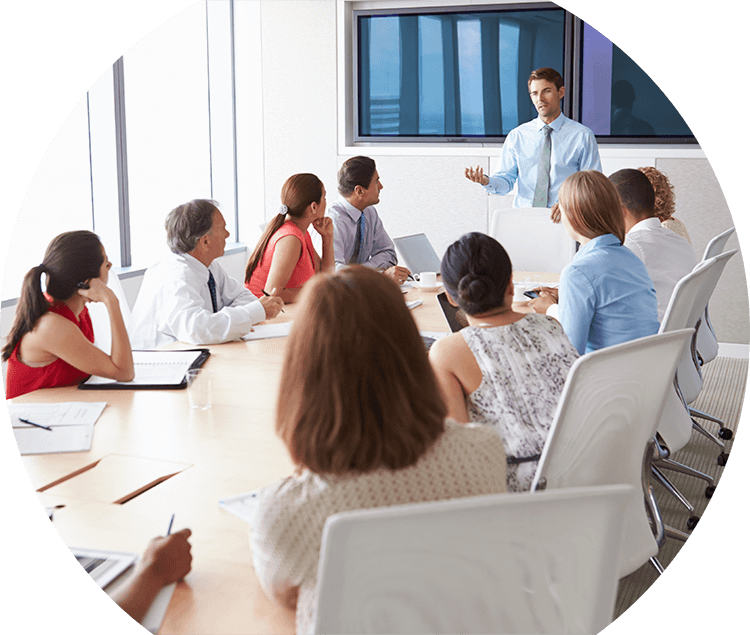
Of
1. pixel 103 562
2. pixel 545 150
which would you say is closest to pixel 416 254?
pixel 545 150

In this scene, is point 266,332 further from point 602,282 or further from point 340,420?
point 340,420

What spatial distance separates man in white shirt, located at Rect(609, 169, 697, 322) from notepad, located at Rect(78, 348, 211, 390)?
1.83 meters

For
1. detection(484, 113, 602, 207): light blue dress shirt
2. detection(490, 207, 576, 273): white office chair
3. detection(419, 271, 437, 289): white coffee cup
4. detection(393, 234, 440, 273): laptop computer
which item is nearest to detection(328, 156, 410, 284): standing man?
detection(393, 234, 440, 273): laptop computer

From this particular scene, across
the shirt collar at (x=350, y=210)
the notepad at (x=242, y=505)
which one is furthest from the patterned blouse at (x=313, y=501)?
the shirt collar at (x=350, y=210)

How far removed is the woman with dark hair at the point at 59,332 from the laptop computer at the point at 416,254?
204cm

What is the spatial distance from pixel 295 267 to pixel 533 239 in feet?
5.45

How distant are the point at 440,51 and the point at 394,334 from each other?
523 centimetres

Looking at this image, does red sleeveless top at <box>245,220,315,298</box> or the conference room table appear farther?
red sleeveless top at <box>245,220,315,298</box>

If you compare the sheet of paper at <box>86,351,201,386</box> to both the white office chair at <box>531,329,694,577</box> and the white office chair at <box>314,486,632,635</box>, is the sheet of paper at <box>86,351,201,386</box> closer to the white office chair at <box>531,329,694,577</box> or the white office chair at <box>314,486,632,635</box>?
the white office chair at <box>531,329,694,577</box>

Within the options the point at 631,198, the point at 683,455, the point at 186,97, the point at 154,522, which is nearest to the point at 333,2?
the point at 186,97

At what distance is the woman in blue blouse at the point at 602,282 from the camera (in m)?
2.41

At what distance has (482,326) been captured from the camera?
5.79 feet

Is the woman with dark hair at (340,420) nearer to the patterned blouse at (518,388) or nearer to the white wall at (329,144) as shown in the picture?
the patterned blouse at (518,388)

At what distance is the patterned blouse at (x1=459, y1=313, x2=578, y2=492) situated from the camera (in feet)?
5.36
